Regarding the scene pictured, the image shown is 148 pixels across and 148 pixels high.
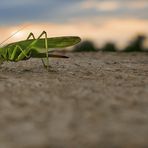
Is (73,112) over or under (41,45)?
under

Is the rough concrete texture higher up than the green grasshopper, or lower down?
lower down

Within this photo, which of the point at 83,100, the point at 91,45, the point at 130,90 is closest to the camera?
the point at 83,100

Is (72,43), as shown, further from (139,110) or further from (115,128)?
(115,128)

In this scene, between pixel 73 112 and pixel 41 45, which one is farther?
pixel 41 45

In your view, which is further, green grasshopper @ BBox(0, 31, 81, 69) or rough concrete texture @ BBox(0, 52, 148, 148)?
green grasshopper @ BBox(0, 31, 81, 69)

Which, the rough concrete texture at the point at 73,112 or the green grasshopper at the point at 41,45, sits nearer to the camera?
the rough concrete texture at the point at 73,112

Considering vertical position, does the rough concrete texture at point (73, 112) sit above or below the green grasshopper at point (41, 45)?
below

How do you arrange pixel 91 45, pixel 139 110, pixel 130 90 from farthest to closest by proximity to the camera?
pixel 91 45, pixel 130 90, pixel 139 110

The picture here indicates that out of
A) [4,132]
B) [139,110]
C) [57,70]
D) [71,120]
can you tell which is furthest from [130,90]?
[57,70]
